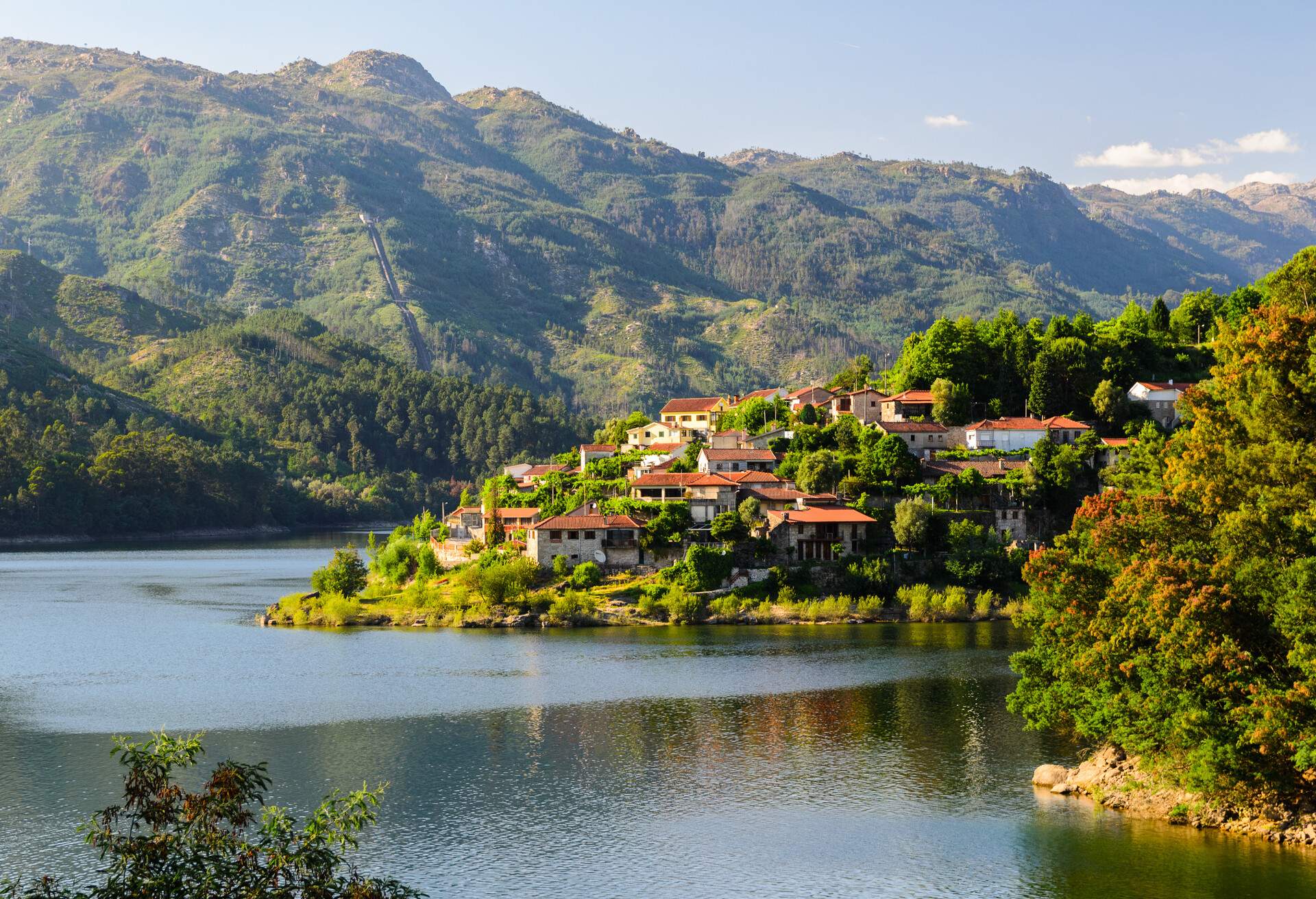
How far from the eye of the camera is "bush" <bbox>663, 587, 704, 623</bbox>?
87.1 meters

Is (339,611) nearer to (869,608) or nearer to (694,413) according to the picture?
(869,608)

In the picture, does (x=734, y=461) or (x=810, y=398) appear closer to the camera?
(x=734, y=461)

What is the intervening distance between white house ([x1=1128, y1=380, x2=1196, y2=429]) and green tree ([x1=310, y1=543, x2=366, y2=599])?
57069 mm

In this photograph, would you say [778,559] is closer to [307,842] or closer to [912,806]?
[912,806]

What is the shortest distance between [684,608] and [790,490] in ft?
48.3

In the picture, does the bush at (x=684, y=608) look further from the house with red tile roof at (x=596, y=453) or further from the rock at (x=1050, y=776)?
the rock at (x=1050, y=776)

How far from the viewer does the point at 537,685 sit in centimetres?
6550

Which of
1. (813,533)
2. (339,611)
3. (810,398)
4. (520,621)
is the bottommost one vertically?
(520,621)

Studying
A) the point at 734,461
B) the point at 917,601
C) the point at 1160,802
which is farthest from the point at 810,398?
the point at 1160,802

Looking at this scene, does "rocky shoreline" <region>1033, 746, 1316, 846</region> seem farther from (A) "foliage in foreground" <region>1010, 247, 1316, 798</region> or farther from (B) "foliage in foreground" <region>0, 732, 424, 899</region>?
(B) "foliage in foreground" <region>0, 732, 424, 899</region>

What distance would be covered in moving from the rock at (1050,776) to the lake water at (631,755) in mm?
632

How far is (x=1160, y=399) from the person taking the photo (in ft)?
356

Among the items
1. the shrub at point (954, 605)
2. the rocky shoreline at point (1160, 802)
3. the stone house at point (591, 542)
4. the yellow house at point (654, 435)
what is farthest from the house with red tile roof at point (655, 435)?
the rocky shoreline at point (1160, 802)

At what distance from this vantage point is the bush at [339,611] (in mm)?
92125
